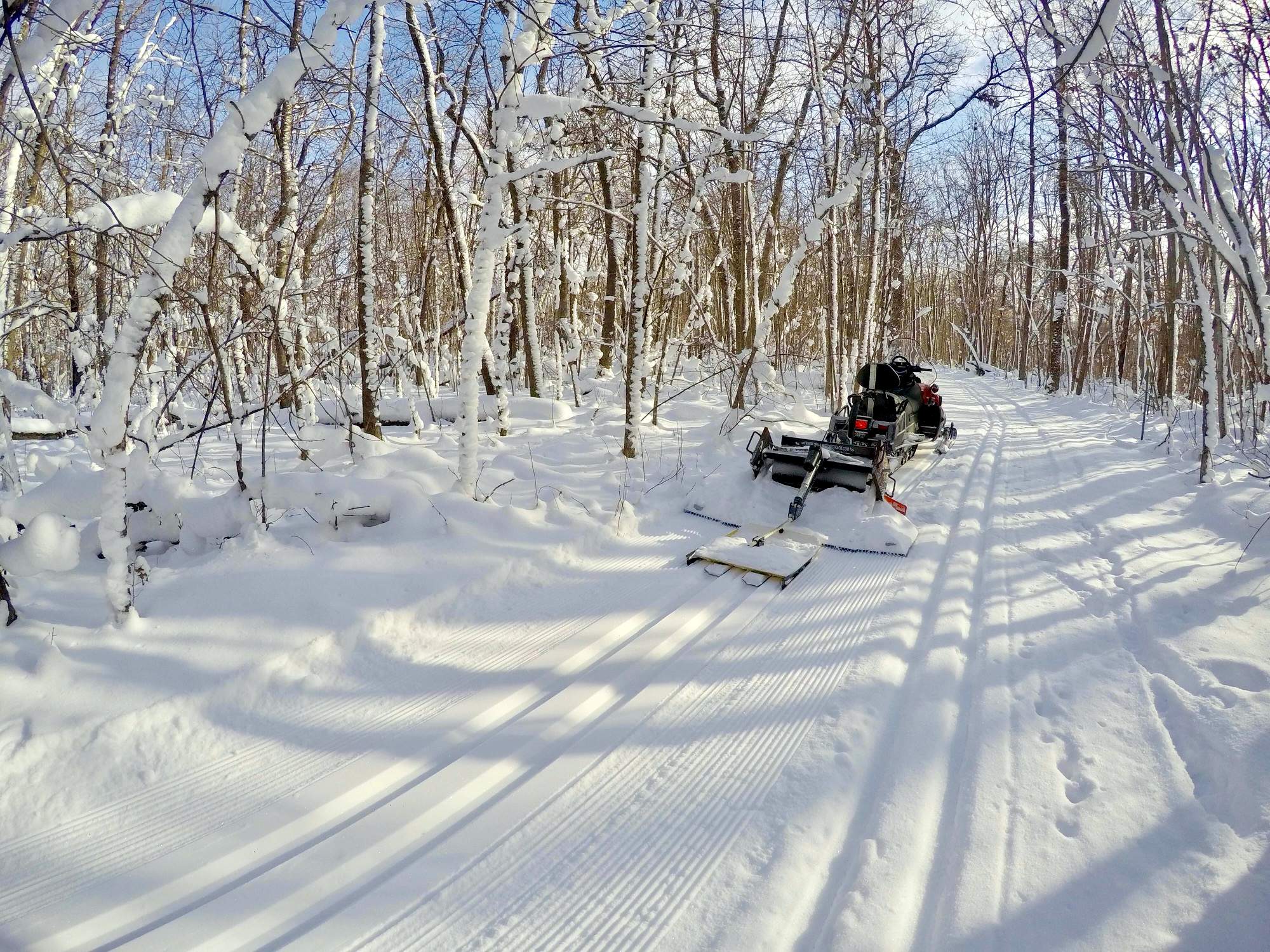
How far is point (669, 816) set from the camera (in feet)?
8.56

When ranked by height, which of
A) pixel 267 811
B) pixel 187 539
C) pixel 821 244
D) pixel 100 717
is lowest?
pixel 267 811

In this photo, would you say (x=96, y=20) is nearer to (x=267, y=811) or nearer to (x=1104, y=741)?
(x=267, y=811)

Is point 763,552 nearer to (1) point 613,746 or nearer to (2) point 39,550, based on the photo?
(1) point 613,746

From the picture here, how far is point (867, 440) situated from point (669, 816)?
5621 millimetres

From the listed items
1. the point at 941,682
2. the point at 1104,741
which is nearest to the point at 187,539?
the point at 941,682

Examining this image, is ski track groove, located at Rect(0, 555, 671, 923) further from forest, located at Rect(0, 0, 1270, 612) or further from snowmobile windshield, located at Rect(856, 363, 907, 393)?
snowmobile windshield, located at Rect(856, 363, 907, 393)

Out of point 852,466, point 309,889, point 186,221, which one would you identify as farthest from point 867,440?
point 309,889

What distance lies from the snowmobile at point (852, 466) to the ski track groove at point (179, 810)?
253 centimetres

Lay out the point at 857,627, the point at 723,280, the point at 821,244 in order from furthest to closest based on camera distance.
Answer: the point at 723,280, the point at 821,244, the point at 857,627

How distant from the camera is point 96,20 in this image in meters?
7.75

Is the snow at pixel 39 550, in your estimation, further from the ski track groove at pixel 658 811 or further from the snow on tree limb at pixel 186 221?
the ski track groove at pixel 658 811

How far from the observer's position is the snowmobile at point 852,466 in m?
5.27

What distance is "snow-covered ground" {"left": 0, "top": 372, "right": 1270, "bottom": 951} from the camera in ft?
7.20

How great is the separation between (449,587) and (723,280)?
14180 millimetres
